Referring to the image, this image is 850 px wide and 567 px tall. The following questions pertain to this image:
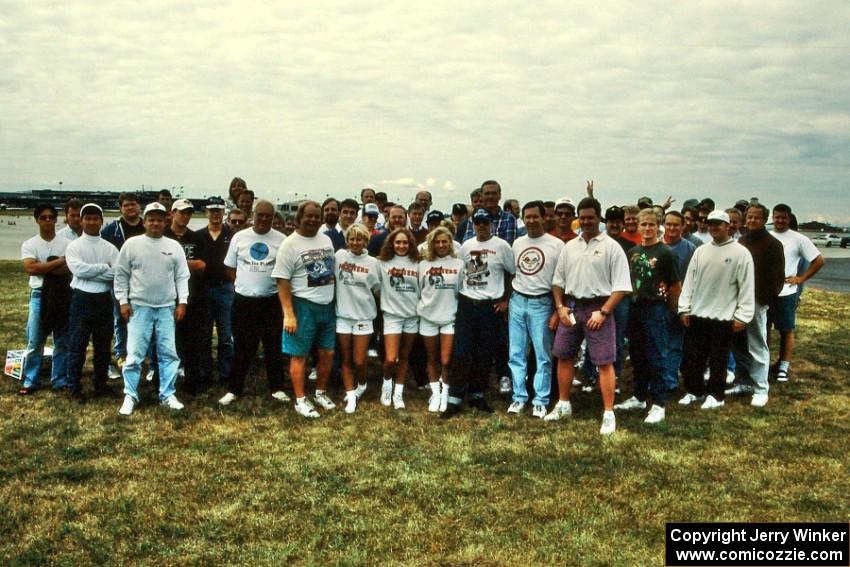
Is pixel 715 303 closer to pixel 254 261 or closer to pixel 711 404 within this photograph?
pixel 711 404

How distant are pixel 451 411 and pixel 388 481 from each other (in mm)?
1865

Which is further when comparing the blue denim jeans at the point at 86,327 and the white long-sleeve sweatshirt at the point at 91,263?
the blue denim jeans at the point at 86,327

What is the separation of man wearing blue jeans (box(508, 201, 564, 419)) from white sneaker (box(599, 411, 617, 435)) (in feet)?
2.23

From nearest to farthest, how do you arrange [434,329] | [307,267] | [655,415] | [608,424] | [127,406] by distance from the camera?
1. [608,424]
2. [655,415]
3. [127,406]
4. [307,267]
5. [434,329]

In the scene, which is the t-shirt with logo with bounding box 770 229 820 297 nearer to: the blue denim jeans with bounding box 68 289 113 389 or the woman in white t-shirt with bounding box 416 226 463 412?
the woman in white t-shirt with bounding box 416 226 463 412

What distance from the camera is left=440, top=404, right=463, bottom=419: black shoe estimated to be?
6489 millimetres

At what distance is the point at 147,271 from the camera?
6.45 m

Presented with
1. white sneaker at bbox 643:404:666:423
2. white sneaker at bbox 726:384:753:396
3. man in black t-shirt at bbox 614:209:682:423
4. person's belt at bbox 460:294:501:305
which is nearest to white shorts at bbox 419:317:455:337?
person's belt at bbox 460:294:501:305

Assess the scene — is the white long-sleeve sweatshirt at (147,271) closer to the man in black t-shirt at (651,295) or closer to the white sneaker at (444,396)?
the white sneaker at (444,396)

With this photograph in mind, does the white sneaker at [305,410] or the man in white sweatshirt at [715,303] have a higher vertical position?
the man in white sweatshirt at [715,303]

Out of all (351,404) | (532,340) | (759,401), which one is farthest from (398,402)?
(759,401)

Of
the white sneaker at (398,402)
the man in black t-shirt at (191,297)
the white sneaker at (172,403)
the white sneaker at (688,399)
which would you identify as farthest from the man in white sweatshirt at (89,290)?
the white sneaker at (688,399)

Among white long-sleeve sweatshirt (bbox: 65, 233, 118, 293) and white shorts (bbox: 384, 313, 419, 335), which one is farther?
white shorts (bbox: 384, 313, 419, 335)

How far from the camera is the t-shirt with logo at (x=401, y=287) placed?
6742 mm
